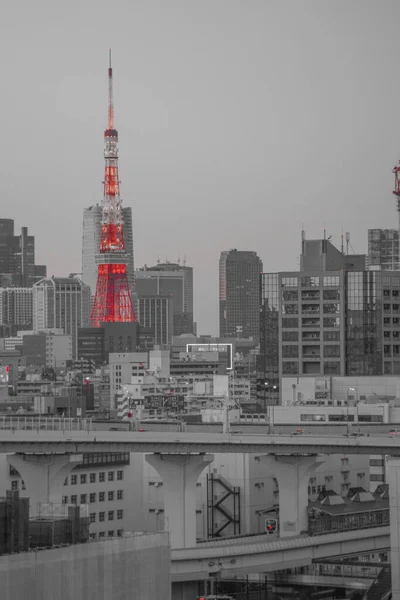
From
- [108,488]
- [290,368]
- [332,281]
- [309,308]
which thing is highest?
[332,281]

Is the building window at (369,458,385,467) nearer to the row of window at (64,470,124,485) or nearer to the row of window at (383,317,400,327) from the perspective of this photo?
the row of window at (64,470,124,485)

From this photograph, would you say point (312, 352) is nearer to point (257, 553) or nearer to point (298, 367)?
point (298, 367)

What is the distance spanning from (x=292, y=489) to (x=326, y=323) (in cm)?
9203

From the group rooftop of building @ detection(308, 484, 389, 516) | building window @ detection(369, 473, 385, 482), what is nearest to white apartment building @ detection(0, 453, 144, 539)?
rooftop of building @ detection(308, 484, 389, 516)

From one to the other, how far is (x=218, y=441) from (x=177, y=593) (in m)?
8.91

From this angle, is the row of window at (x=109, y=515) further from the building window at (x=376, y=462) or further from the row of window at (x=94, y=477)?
the building window at (x=376, y=462)

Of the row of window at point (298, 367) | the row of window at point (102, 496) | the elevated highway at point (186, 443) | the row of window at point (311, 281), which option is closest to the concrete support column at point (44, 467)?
the elevated highway at point (186, 443)

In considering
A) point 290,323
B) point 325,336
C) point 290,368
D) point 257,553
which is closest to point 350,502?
point 257,553

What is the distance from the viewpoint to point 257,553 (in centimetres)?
7512

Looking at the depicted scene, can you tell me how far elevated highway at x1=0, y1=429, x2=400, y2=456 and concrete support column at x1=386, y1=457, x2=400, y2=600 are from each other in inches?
717

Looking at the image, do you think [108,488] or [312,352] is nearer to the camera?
[108,488]

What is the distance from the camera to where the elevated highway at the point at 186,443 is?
257 feet

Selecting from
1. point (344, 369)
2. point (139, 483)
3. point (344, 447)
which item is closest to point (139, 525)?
point (139, 483)

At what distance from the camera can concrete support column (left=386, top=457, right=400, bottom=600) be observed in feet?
192
